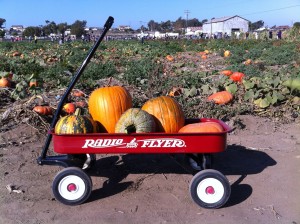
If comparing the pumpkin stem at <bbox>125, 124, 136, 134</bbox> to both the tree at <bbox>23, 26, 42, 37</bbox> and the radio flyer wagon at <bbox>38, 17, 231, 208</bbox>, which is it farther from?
the tree at <bbox>23, 26, 42, 37</bbox>

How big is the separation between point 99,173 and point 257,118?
124 inches

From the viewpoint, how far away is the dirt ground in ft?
12.4

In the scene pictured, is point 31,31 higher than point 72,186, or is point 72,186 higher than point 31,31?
point 31,31

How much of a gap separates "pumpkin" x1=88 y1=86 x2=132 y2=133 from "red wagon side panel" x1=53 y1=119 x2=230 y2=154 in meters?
0.57

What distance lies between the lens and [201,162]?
4.32 metres

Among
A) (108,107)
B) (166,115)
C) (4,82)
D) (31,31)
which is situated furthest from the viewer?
(31,31)

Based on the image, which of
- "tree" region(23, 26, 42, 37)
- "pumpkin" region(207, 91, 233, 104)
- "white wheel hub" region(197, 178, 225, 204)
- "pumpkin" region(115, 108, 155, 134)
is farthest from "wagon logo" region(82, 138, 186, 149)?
"tree" region(23, 26, 42, 37)

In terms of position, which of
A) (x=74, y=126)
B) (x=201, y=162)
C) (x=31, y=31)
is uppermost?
(x=31, y=31)

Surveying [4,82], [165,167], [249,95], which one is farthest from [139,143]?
[4,82]

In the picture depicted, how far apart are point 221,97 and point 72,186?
12.8 feet

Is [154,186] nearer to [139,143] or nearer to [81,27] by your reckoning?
[139,143]

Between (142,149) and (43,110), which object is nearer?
(142,149)

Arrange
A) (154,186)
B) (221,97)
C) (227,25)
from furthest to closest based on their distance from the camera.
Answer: (227,25)
(221,97)
(154,186)

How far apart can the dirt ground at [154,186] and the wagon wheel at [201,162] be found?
0.17 meters
